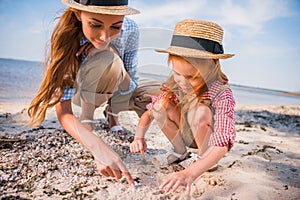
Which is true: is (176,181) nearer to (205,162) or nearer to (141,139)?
(205,162)

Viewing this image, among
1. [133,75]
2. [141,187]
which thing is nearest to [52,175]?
[141,187]

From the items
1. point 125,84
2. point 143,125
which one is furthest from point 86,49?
point 143,125

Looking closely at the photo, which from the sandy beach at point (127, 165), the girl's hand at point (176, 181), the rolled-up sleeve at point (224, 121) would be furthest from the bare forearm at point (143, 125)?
the girl's hand at point (176, 181)

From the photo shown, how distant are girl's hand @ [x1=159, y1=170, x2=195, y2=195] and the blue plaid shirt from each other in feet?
4.43

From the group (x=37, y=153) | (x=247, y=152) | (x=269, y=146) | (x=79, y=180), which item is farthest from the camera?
(x=269, y=146)

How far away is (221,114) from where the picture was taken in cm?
165

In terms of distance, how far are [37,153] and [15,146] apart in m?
0.23

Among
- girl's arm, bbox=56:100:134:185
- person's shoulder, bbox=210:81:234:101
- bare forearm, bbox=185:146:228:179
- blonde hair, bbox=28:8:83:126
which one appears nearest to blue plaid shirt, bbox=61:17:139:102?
blonde hair, bbox=28:8:83:126

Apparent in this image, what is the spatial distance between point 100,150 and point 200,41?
0.83 metres

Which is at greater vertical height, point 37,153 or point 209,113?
point 209,113

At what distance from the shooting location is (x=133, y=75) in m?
2.72

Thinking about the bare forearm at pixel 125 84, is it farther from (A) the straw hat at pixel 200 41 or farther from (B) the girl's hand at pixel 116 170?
(B) the girl's hand at pixel 116 170

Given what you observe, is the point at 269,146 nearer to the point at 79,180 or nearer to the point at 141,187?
the point at 141,187

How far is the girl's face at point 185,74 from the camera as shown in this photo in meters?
1.69
